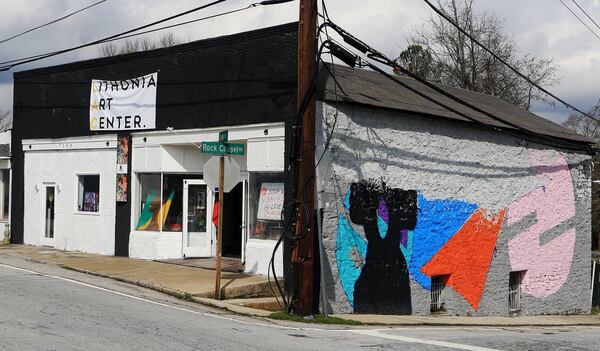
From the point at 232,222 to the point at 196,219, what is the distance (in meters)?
1.04

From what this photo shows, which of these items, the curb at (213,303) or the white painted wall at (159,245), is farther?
the white painted wall at (159,245)

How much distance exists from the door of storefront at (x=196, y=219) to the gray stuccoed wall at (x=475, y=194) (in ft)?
17.4

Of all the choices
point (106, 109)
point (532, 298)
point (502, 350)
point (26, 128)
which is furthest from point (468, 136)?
point (26, 128)

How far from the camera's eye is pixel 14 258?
735 inches

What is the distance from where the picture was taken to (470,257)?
701 inches

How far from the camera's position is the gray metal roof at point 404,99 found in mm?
15062

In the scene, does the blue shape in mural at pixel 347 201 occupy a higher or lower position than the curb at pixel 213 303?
higher

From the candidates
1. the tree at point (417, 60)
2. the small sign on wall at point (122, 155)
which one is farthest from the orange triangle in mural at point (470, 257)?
the tree at point (417, 60)

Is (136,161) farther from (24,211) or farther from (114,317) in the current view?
(114,317)

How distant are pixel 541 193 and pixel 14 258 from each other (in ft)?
48.1

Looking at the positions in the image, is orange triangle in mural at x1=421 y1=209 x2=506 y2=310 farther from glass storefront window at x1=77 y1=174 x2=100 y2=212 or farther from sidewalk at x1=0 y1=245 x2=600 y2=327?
glass storefront window at x1=77 y1=174 x2=100 y2=212

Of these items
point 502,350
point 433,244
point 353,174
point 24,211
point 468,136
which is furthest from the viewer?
point 24,211

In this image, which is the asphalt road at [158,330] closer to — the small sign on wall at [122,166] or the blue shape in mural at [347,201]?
the blue shape in mural at [347,201]

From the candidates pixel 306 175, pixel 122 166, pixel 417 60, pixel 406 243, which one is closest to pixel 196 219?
pixel 122 166
